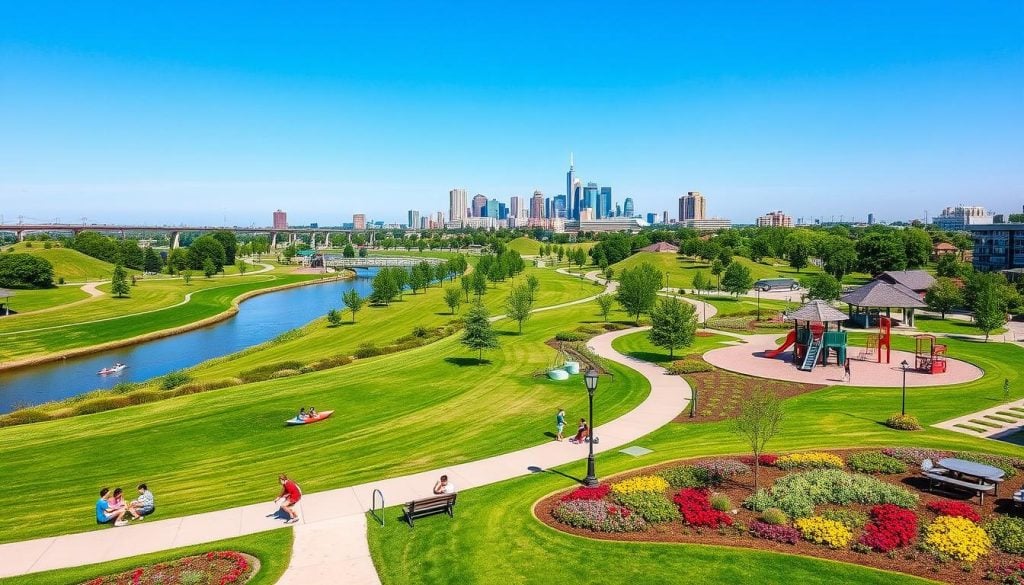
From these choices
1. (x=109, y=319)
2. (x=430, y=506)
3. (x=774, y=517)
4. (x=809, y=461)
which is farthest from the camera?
(x=109, y=319)

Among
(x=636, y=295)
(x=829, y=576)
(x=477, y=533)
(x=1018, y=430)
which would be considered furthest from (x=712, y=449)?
(x=636, y=295)

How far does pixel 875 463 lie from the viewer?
19.8 m

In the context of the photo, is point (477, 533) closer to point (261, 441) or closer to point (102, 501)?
point (102, 501)

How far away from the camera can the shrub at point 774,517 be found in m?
15.5

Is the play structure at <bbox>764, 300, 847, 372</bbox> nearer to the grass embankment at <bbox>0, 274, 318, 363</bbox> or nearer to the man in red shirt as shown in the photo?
the man in red shirt

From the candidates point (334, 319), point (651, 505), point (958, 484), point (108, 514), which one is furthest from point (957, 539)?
point (334, 319)

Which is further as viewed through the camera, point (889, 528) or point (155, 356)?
point (155, 356)

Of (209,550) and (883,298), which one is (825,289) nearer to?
(883,298)

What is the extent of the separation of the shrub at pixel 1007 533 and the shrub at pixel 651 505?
7.18 m

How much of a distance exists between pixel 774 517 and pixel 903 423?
12.4 m

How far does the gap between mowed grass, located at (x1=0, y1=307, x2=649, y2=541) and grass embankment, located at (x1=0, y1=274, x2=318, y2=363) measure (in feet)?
116

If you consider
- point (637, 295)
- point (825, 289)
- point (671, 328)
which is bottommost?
point (671, 328)

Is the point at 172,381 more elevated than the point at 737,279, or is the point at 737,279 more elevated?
the point at 737,279

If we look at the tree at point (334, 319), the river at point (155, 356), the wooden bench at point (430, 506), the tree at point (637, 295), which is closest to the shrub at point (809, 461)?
the wooden bench at point (430, 506)
